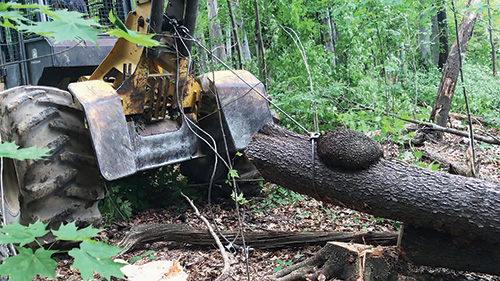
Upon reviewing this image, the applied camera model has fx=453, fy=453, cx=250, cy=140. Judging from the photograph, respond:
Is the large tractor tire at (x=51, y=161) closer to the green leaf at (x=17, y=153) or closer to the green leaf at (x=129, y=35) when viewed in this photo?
the green leaf at (x=17, y=153)

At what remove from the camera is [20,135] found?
3.96 meters

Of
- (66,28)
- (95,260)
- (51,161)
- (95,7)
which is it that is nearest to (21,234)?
(95,260)

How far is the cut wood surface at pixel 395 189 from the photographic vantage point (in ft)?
9.62

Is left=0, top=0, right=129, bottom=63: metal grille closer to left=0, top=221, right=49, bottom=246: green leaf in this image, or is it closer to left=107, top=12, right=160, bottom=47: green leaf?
left=107, top=12, right=160, bottom=47: green leaf

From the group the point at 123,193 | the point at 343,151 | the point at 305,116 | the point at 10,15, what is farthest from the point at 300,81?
the point at 10,15

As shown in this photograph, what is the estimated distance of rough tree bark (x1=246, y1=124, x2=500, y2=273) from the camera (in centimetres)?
293

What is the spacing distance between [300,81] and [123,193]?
3.38 m

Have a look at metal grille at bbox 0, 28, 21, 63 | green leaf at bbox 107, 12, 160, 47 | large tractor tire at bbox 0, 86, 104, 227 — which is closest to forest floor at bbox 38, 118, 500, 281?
large tractor tire at bbox 0, 86, 104, 227

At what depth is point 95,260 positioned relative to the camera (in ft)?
4.81

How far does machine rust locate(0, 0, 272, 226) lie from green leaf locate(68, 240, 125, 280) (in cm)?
222

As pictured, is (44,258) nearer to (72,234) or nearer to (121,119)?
(72,234)

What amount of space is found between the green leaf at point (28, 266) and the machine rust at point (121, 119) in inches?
90.3

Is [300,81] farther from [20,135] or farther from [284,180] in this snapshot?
[20,135]

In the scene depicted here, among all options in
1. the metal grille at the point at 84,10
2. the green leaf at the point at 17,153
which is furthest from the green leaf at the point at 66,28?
the metal grille at the point at 84,10
